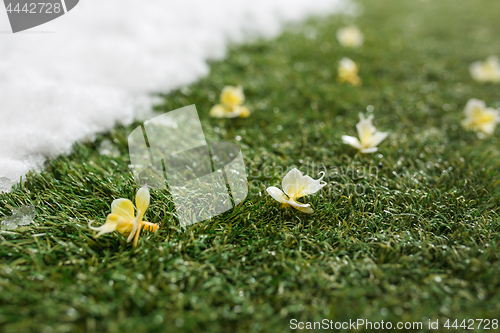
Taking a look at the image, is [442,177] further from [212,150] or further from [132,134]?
[132,134]

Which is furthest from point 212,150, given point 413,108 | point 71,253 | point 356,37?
point 356,37

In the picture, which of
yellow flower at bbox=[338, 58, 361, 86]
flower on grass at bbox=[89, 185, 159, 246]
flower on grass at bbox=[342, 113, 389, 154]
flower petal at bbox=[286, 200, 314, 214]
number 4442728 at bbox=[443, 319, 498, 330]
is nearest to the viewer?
number 4442728 at bbox=[443, 319, 498, 330]

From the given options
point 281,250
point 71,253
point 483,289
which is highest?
point 71,253

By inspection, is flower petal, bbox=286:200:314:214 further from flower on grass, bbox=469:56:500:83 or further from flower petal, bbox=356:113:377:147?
flower on grass, bbox=469:56:500:83

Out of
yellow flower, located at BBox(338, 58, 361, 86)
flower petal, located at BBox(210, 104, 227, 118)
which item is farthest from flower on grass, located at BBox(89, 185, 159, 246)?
yellow flower, located at BBox(338, 58, 361, 86)

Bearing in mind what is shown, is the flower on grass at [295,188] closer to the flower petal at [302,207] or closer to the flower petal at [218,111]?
the flower petal at [302,207]
